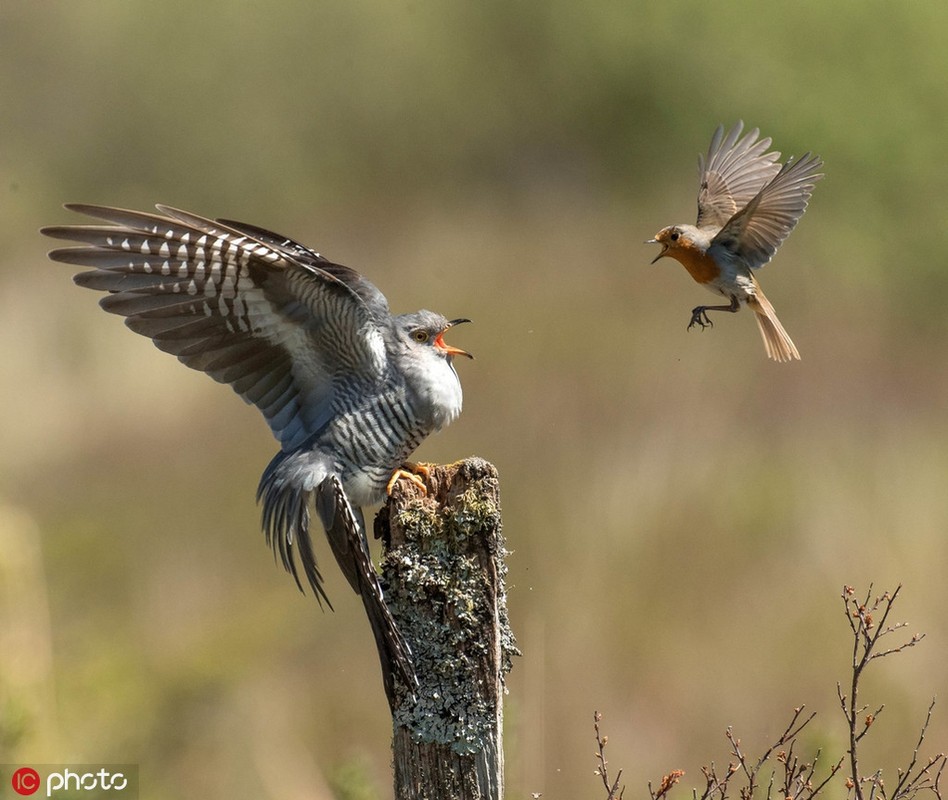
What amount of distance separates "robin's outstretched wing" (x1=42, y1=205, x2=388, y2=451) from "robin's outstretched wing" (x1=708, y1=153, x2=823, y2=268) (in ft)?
5.71

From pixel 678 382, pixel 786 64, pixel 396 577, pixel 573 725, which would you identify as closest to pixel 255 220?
pixel 678 382

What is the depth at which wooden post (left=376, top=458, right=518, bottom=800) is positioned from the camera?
382cm

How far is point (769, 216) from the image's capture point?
5660 mm

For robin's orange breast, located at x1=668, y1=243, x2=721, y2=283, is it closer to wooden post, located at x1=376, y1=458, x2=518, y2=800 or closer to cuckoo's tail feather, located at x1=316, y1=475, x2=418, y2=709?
cuckoo's tail feather, located at x1=316, y1=475, x2=418, y2=709

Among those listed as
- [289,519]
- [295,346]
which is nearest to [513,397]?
[295,346]

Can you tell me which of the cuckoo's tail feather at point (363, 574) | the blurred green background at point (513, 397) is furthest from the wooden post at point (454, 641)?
the blurred green background at point (513, 397)

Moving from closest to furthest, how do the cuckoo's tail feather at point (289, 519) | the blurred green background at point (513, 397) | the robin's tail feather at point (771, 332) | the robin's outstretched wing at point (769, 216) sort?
1. the cuckoo's tail feather at point (289, 519)
2. the robin's outstretched wing at point (769, 216)
3. the robin's tail feather at point (771, 332)
4. the blurred green background at point (513, 397)

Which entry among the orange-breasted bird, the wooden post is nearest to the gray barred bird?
the wooden post

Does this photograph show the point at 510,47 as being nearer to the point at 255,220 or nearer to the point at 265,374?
the point at 255,220

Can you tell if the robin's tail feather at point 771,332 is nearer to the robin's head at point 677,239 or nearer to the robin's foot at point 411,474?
the robin's head at point 677,239

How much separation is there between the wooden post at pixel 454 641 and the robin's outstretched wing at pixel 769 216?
207 cm

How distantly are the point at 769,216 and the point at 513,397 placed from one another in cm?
525

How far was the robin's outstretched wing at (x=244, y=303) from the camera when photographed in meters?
4.28

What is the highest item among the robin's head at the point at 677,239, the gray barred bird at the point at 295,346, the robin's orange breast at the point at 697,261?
the robin's head at the point at 677,239
